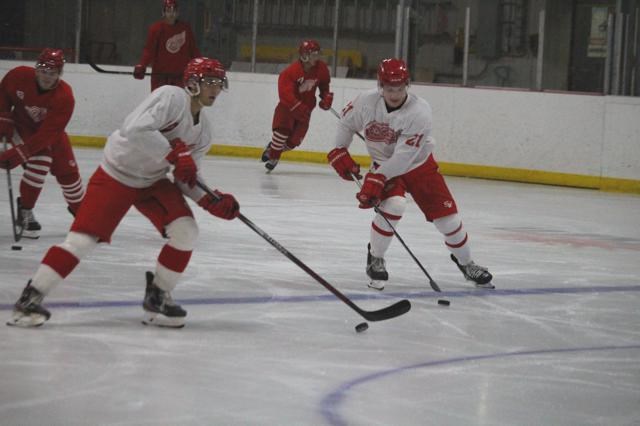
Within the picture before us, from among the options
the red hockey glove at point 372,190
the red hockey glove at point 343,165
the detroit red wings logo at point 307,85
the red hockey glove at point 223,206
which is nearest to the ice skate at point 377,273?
the red hockey glove at point 372,190

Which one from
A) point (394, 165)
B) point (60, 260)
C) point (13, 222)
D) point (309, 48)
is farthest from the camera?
point (309, 48)

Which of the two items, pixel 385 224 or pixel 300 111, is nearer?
pixel 385 224

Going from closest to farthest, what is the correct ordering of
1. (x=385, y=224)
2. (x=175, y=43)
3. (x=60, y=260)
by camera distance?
(x=60, y=260) < (x=385, y=224) < (x=175, y=43)

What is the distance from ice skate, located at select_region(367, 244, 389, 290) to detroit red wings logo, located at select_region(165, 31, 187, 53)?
16.0 feet

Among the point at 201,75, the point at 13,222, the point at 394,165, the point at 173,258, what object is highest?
the point at 201,75

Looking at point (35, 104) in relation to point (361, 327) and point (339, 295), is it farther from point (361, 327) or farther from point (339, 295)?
point (361, 327)

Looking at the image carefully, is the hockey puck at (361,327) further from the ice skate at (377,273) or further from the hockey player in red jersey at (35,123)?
the hockey player in red jersey at (35,123)

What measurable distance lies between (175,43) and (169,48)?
62 millimetres

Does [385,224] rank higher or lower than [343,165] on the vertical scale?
lower

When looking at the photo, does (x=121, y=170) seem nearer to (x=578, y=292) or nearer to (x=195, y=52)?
(x=578, y=292)

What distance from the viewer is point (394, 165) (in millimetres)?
4777

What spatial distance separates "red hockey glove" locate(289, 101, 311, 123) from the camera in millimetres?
9719

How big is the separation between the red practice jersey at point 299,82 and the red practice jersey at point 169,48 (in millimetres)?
819

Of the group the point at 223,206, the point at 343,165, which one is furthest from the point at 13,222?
the point at 223,206
